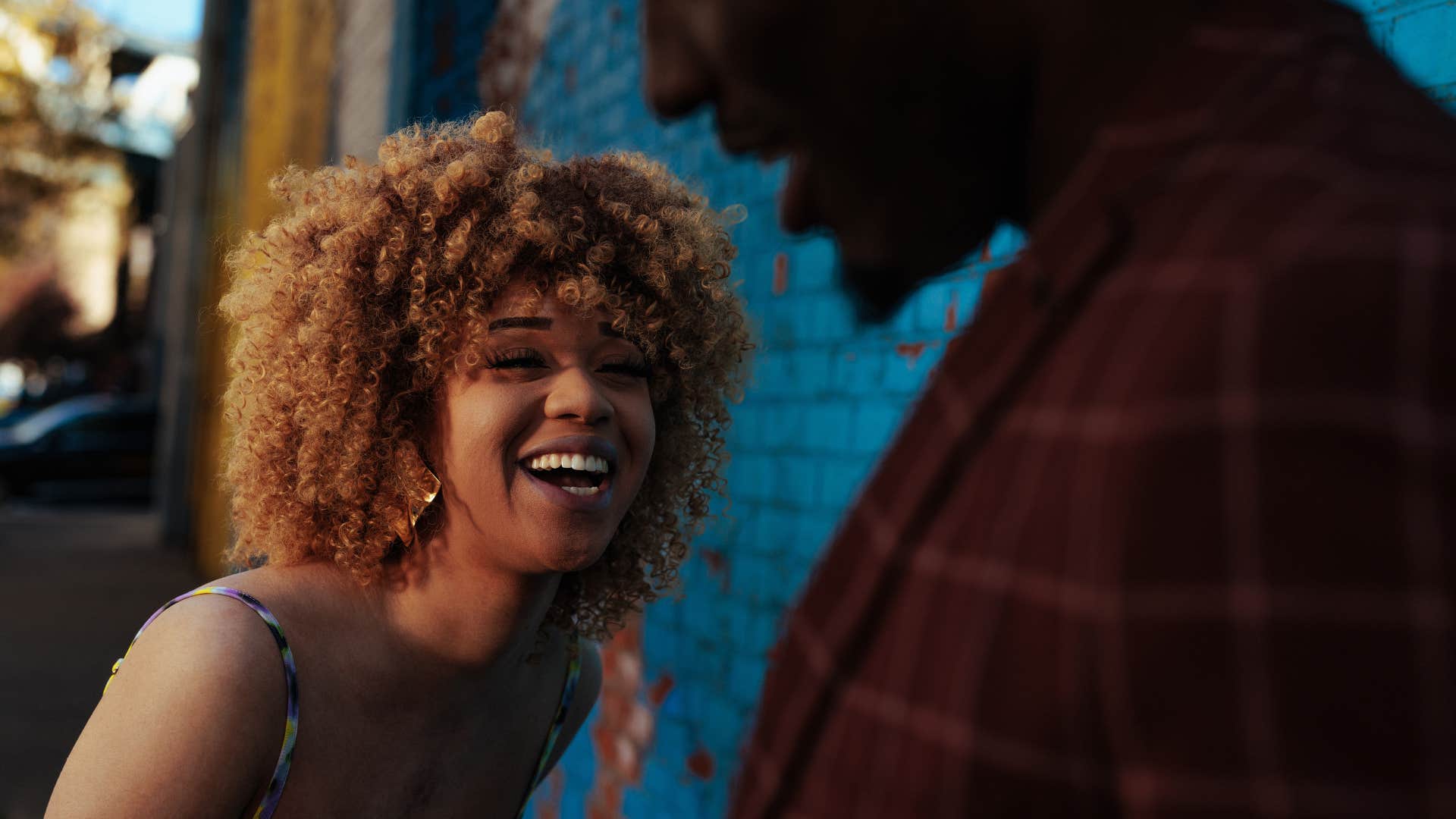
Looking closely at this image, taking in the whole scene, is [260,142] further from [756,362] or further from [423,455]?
[423,455]

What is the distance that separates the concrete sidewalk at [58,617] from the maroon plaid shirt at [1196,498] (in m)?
5.75

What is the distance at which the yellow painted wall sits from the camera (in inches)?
363

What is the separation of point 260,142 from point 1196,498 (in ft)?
40.2

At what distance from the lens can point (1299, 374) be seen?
27.7 inches

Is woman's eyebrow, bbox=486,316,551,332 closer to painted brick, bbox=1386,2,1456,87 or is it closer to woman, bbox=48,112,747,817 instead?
woman, bbox=48,112,747,817

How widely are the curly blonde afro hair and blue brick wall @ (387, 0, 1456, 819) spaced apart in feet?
1.55

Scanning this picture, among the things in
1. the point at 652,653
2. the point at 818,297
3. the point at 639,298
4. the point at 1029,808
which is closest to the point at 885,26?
the point at 1029,808

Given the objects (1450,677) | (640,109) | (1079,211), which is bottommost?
(1450,677)

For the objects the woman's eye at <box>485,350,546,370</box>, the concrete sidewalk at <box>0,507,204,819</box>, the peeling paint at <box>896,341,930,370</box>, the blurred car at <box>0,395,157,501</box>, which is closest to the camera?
the woman's eye at <box>485,350,546,370</box>

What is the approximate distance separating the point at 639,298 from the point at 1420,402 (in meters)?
1.87

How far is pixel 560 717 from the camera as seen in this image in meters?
2.82

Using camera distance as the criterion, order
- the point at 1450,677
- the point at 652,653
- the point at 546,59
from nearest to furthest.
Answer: the point at 1450,677
the point at 652,653
the point at 546,59

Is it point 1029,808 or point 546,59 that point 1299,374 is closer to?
point 1029,808

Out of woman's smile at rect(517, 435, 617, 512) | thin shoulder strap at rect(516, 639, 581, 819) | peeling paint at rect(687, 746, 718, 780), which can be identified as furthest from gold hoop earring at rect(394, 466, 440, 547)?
peeling paint at rect(687, 746, 718, 780)
